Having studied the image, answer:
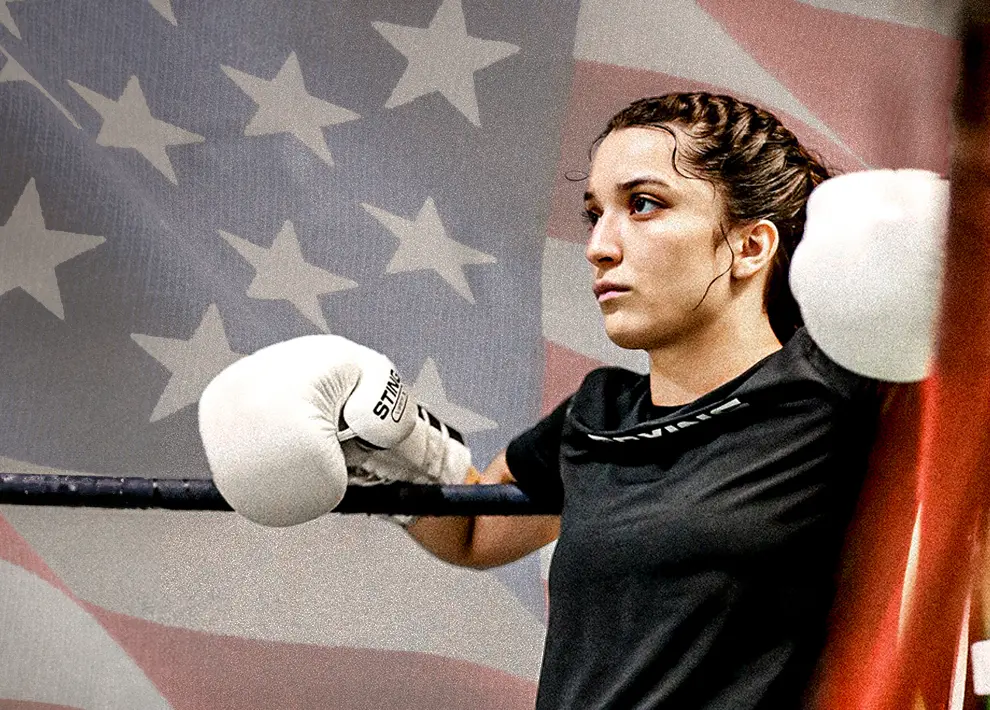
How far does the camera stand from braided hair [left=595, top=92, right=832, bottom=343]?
103 centimetres

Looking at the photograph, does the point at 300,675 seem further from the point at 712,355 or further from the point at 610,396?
the point at 712,355

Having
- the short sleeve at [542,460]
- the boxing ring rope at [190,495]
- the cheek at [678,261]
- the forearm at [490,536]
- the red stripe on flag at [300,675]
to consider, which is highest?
the cheek at [678,261]

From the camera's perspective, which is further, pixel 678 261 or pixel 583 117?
pixel 583 117

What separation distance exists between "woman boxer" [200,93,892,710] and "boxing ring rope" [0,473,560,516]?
0.03 metres

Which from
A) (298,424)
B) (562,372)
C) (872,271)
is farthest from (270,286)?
(872,271)

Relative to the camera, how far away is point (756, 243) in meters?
1.03

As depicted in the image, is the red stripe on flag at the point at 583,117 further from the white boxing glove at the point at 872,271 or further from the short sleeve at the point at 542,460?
the white boxing glove at the point at 872,271

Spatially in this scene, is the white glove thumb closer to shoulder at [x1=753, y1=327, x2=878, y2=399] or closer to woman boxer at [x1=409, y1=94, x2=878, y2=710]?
woman boxer at [x1=409, y1=94, x2=878, y2=710]

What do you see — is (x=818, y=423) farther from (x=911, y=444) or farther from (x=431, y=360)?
(x=431, y=360)

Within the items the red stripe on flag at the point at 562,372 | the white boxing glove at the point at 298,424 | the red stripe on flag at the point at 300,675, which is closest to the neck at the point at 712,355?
the white boxing glove at the point at 298,424

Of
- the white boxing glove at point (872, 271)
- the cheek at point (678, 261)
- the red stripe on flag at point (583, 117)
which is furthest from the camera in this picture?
the red stripe on flag at point (583, 117)

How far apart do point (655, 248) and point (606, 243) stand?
44mm

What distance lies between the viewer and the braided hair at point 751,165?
1.03 meters

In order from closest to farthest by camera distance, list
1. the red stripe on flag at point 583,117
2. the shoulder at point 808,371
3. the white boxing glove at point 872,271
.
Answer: the white boxing glove at point 872,271
the shoulder at point 808,371
the red stripe on flag at point 583,117
